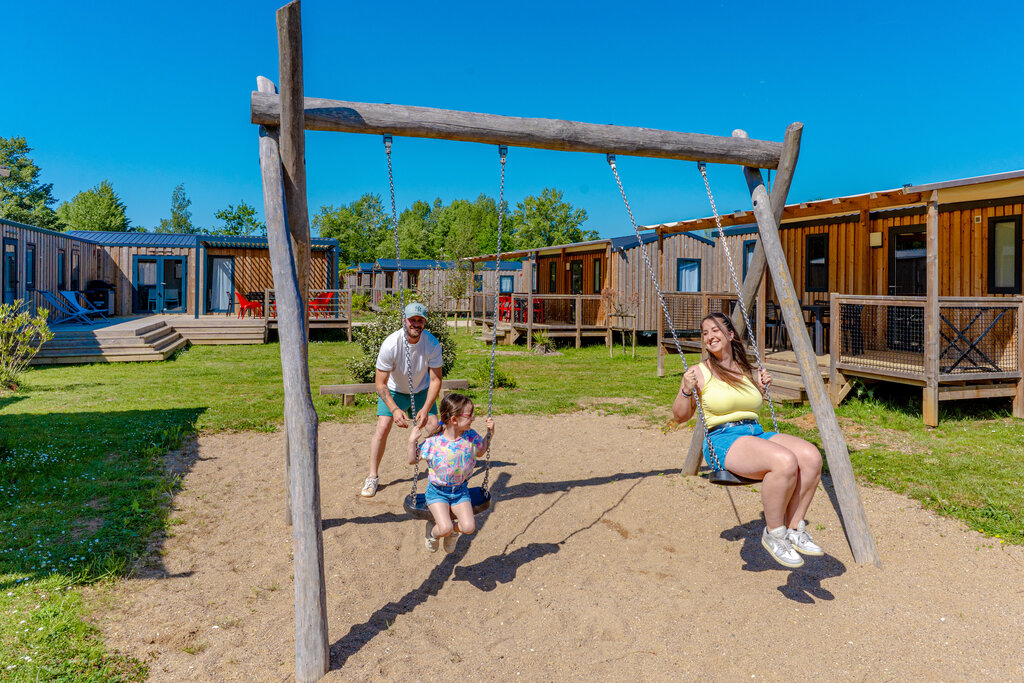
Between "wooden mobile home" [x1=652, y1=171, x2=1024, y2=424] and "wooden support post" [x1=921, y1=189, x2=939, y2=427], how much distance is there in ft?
0.04

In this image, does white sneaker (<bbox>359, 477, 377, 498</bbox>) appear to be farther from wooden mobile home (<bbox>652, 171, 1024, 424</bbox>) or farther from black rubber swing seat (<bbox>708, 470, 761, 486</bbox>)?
wooden mobile home (<bbox>652, 171, 1024, 424</bbox>)

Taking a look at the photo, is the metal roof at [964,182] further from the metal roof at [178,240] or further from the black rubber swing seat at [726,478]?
the metal roof at [178,240]

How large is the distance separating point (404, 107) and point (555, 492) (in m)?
→ 3.18

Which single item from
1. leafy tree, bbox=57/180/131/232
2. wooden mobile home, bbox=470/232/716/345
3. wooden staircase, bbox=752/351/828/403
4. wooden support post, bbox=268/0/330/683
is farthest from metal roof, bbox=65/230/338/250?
leafy tree, bbox=57/180/131/232

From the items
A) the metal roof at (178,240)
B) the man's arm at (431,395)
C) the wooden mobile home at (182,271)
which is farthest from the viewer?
the wooden mobile home at (182,271)

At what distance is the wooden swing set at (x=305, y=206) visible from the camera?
10.3 feet

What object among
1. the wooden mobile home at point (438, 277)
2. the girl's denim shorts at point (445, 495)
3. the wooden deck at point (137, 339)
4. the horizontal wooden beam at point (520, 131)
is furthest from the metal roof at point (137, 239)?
the girl's denim shorts at point (445, 495)

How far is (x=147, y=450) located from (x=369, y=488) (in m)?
2.69

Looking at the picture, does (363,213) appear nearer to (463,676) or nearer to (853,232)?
(853,232)

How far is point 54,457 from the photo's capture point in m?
6.18

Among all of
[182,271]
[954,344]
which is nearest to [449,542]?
[954,344]

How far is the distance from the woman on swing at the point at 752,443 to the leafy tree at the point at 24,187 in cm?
5576

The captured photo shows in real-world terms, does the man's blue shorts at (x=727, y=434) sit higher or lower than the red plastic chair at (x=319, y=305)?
lower

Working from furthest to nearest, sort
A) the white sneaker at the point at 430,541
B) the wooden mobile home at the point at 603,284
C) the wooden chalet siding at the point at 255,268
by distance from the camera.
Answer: the wooden chalet siding at the point at 255,268, the wooden mobile home at the point at 603,284, the white sneaker at the point at 430,541
